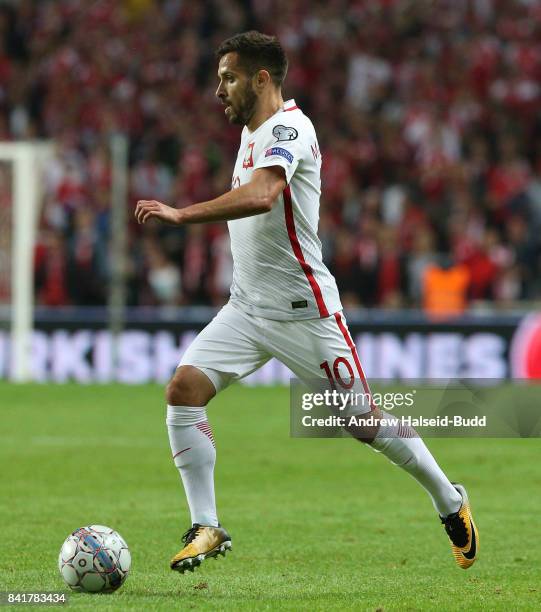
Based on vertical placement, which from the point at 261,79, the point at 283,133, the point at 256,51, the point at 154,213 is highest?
the point at 256,51

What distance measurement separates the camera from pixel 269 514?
30.6 ft

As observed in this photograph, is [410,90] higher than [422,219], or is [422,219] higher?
[410,90]

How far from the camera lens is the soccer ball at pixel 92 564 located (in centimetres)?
628

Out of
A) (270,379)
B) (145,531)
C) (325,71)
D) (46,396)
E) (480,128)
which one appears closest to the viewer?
(145,531)

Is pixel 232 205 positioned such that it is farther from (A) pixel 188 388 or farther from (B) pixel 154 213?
(A) pixel 188 388

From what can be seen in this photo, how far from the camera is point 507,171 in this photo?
20.9 m

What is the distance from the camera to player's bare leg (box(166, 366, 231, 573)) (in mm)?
6789

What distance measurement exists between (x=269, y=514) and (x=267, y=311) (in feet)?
8.94

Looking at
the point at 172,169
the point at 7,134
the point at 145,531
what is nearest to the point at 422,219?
the point at 172,169

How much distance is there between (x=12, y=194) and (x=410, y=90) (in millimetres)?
6775

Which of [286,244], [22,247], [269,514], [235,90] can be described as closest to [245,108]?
[235,90]

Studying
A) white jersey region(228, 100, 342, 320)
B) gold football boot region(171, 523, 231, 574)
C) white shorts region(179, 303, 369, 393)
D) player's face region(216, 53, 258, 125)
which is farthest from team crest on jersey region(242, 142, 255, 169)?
gold football boot region(171, 523, 231, 574)

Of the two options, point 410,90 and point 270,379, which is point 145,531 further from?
point 410,90

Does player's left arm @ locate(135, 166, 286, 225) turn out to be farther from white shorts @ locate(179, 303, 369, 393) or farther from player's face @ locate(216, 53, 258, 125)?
white shorts @ locate(179, 303, 369, 393)
